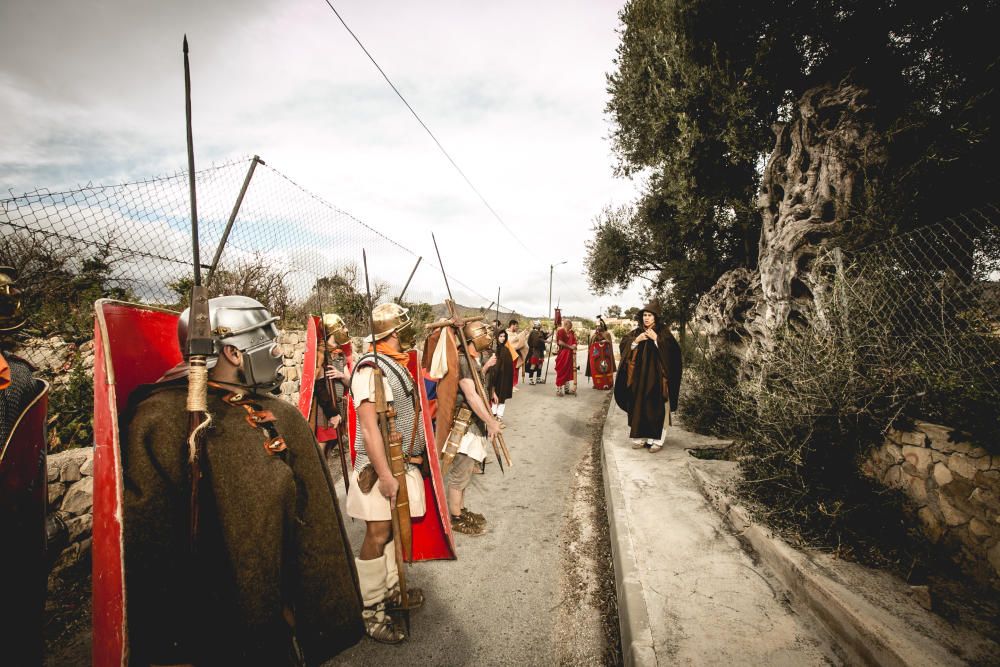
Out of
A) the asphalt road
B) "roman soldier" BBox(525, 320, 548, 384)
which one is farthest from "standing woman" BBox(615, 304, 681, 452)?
"roman soldier" BBox(525, 320, 548, 384)

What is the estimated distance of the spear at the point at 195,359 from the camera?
1.28 meters

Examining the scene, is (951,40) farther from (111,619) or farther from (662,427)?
(111,619)

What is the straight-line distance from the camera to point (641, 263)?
45.9 feet

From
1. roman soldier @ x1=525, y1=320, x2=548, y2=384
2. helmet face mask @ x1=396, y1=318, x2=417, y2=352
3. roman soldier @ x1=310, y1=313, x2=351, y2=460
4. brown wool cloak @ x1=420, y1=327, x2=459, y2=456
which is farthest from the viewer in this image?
roman soldier @ x1=525, y1=320, x2=548, y2=384

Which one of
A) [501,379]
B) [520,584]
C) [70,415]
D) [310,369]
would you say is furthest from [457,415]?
[501,379]

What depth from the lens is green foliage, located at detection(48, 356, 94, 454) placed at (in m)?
3.29

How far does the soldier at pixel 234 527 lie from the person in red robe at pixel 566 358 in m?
9.33

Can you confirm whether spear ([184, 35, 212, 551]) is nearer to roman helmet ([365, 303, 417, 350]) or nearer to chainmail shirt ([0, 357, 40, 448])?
chainmail shirt ([0, 357, 40, 448])

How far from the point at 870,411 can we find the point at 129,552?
4.58m

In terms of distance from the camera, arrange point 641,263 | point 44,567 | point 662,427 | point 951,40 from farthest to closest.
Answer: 1. point 641,263
2. point 662,427
3. point 951,40
4. point 44,567

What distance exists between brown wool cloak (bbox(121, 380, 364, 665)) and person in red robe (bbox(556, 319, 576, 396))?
9388mm

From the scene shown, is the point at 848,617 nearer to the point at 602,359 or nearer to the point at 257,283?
the point at 257,283

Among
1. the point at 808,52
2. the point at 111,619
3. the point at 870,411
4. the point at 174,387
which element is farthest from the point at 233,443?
the point at 808,52

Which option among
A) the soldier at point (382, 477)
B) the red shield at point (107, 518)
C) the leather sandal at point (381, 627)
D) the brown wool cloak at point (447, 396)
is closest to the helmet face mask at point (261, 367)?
A: the red shield at point (107, 518)
